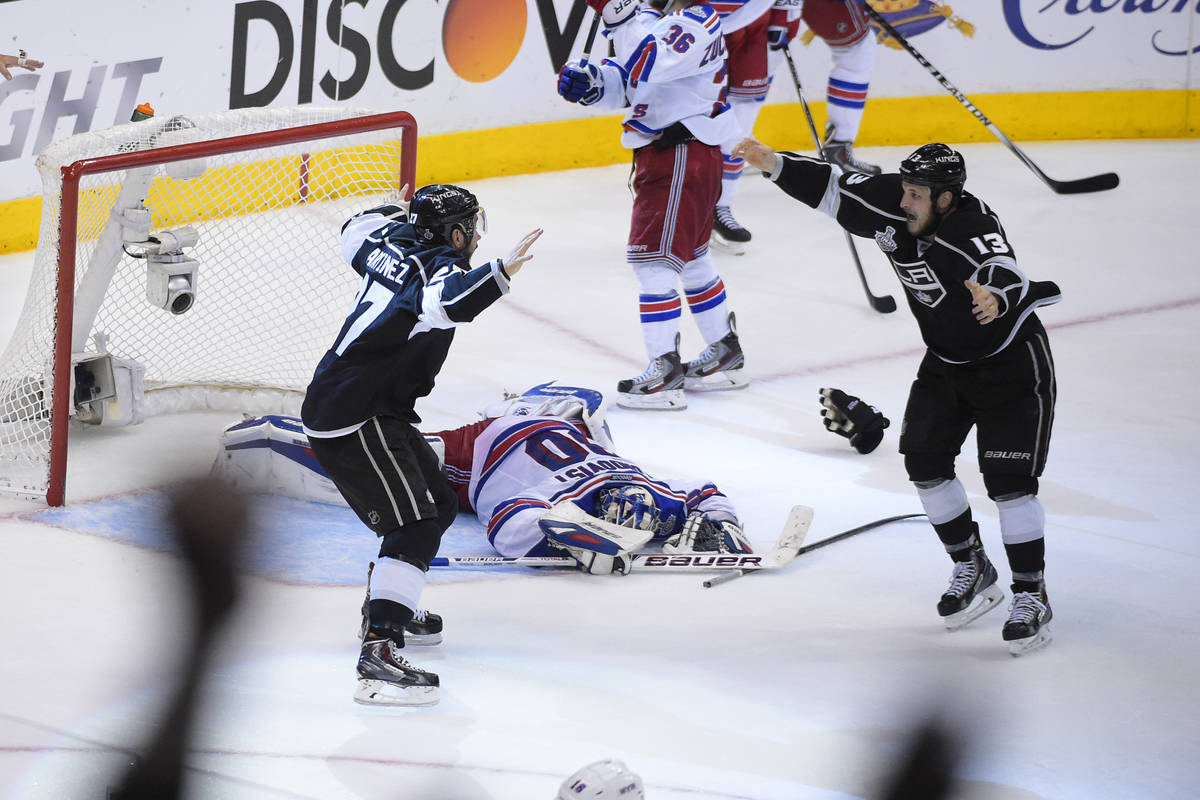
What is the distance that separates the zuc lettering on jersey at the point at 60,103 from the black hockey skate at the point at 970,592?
3.94 m

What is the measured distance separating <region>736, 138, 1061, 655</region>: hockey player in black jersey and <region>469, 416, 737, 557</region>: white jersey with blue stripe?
24.9 inches

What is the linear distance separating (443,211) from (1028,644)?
144 cm

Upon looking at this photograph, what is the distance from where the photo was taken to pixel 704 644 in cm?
320

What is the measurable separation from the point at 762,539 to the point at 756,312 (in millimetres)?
2251

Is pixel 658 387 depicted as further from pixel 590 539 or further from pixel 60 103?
pixel 60 103

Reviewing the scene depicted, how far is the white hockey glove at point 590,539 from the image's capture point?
349cm

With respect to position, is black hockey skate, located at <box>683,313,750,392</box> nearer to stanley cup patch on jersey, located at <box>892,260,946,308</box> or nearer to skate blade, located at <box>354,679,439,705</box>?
stanley cup patch on jersey, located at <box>892,260,946,308</box>

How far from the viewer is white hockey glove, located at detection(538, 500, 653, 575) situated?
3.49 meters

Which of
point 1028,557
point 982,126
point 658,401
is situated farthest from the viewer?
point 982,126

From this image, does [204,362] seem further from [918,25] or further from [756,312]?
[918,25]

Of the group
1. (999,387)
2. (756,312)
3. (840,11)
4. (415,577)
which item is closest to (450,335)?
(415,577)

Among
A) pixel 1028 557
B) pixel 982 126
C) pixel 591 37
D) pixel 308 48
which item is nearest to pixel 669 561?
pixel 1028 557

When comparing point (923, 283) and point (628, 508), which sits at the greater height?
point (923, 283)

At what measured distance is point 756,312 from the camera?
5.96 metres
